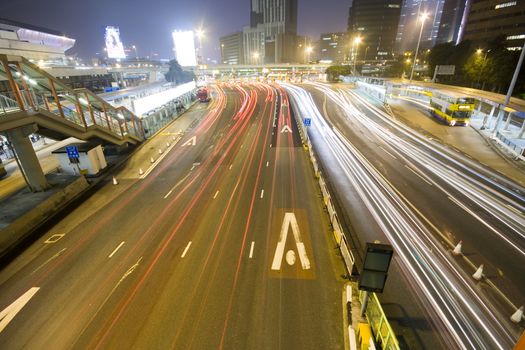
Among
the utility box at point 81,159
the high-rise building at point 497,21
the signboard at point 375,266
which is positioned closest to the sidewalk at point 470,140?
the signboard at point 375,266

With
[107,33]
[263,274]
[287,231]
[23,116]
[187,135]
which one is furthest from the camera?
[107,33]

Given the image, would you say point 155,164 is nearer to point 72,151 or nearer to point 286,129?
point 72,151

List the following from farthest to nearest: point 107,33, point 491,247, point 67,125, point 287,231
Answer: point 107,33 < point 67,125 < point 287,231 < point 491,247

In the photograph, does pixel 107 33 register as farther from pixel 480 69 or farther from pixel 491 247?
pixel 491 247

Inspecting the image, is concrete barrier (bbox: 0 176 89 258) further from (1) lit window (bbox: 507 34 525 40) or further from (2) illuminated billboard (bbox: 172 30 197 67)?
(1) lit window (bbox: 507 34 525 40)

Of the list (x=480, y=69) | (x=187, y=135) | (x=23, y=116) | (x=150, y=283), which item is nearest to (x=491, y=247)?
Result: (x=150, y=283)

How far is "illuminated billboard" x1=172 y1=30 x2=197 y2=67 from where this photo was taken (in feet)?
424

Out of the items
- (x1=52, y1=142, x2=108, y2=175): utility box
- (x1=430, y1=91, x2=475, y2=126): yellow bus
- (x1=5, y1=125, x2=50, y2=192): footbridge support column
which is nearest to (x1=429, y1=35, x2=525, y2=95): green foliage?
(x1=430, y1=91, x2=475, y2=126): yellow bus

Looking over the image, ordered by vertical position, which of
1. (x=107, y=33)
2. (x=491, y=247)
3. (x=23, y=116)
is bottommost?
(x=491, y=247)

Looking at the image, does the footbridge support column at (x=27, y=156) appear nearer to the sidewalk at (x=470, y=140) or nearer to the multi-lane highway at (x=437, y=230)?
the multi-lane highway at (x=437, y=230)

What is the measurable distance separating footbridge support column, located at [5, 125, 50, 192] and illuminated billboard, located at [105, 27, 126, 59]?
139066mm

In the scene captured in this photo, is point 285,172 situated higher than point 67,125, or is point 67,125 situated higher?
point 67,125

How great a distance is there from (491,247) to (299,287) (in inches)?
470

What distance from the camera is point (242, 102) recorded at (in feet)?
213
